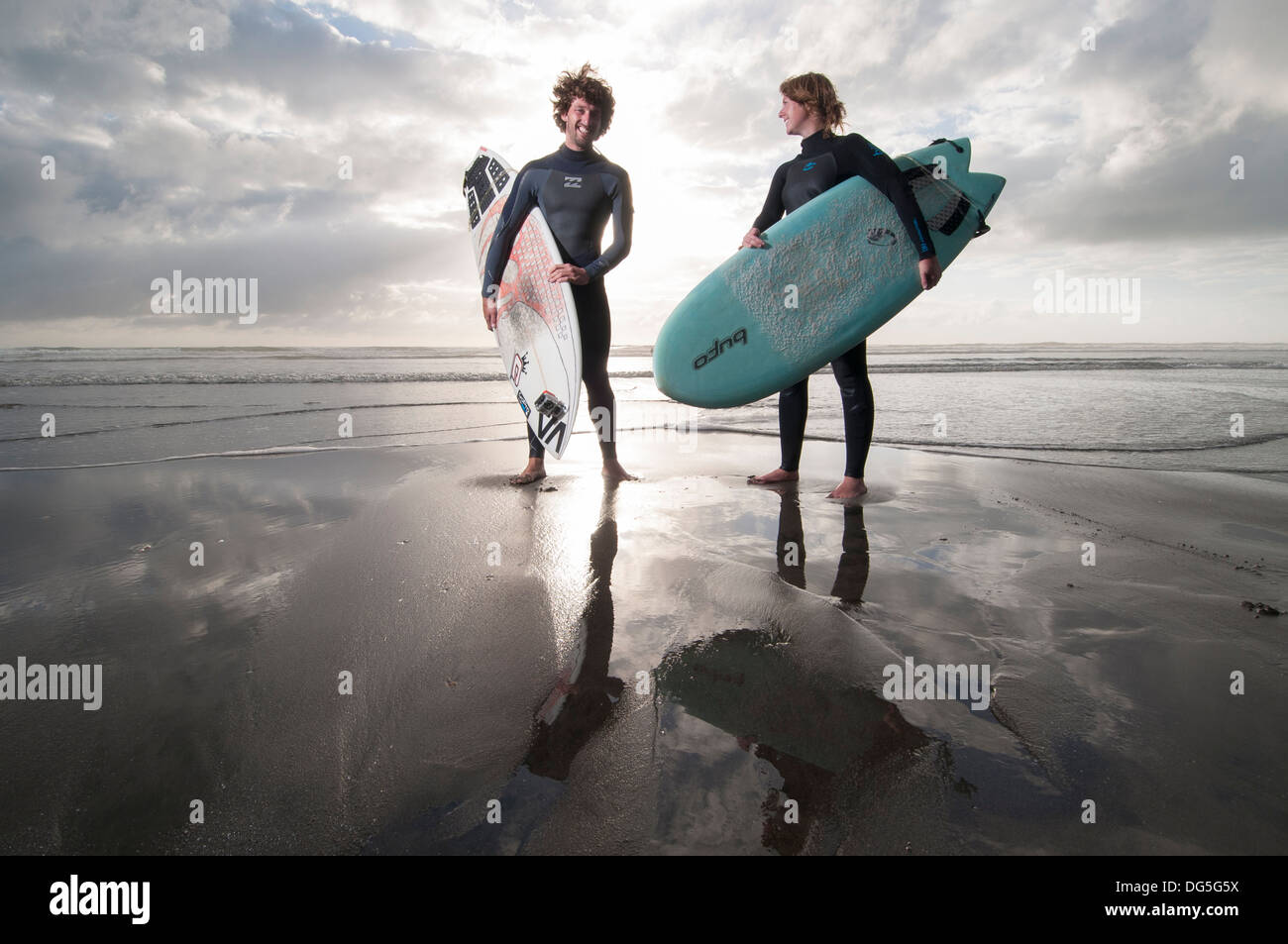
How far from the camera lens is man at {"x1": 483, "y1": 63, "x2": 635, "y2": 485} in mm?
3996

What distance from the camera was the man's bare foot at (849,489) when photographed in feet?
11.8

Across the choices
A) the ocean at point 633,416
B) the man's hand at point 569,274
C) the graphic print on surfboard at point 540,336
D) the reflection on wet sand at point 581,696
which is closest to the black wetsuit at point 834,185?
the ocean at point 633,416

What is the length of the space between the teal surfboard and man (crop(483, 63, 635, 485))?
27.8 inches

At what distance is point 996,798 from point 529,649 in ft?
3.96

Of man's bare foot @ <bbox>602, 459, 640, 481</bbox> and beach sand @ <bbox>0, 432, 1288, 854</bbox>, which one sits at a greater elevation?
man's bare foot @ <bbox>602, 459, 640, 481</bbox>

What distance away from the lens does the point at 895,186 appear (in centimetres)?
352

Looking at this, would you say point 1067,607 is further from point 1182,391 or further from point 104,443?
point 1182,391

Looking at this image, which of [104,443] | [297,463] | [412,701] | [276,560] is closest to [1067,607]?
[412,701]

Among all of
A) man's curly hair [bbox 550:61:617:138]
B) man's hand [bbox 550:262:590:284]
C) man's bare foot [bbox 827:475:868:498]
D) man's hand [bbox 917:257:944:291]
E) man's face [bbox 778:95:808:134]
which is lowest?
man's bare foot [bbox 827:475:868:498]

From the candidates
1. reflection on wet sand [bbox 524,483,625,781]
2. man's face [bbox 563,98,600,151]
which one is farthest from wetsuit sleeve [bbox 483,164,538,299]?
reflection on wet sand [bbox 524,483,625,781]

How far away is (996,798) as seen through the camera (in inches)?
49.2

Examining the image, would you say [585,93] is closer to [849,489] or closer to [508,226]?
[508,226]

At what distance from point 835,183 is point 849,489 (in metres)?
1.83

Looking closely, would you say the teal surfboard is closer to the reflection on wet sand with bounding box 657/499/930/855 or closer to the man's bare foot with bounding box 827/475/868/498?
the man's bare foot with bounding box 827/475/868/498
